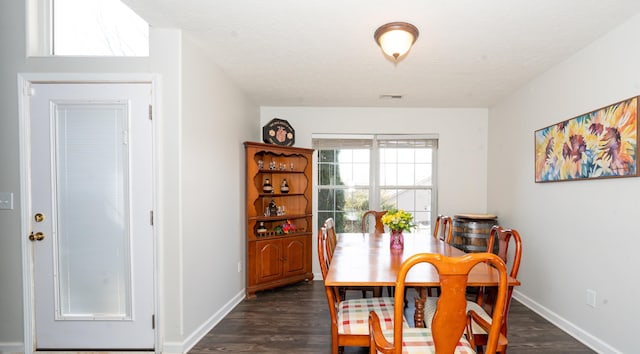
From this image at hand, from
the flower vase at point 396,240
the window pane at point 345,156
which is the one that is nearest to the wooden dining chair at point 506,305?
the flower vase at point 396,240

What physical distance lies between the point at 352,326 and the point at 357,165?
298 centimetres

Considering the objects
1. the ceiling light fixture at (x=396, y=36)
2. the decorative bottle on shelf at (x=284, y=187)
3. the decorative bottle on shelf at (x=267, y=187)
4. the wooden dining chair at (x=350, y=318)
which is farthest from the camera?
the decorative bottle on shelf at (x=284, y=187)

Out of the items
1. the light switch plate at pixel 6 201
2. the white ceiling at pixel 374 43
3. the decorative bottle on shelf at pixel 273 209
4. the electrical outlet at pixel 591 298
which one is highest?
the white ceiling at pixel 374 43

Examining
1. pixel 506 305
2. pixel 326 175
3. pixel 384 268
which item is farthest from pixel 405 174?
pixel 506 305

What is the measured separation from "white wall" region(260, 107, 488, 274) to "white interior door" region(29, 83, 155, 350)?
7.57 feet

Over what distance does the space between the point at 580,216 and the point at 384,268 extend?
1893 millimetres

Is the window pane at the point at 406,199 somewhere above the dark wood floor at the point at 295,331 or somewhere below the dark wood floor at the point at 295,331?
above

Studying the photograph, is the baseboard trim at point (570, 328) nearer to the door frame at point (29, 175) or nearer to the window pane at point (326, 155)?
the window pane at point (326, 155)

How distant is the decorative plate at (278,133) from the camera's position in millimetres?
3949

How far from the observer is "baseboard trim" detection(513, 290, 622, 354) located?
2330mm

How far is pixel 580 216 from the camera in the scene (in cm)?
258

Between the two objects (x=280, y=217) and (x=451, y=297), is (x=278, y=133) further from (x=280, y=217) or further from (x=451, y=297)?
(x=451, y=297)

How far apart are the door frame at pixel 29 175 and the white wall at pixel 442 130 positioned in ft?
7.33

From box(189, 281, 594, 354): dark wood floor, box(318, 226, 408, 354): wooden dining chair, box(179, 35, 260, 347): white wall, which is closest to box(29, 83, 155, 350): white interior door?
box(179, 35, 260, 347): white wall
